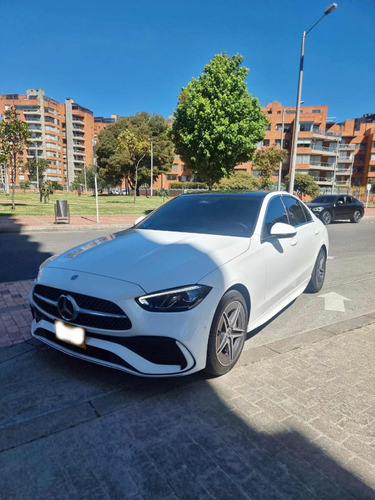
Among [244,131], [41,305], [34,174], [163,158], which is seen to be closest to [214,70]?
[244,131]

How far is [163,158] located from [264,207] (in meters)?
49.2

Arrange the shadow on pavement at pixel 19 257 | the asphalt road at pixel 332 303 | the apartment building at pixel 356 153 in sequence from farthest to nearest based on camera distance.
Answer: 1. the apartment building at pixel 356 153
2. the shadow on pavement at pixel 19 257
3. the asphalt road at pixel 332 303

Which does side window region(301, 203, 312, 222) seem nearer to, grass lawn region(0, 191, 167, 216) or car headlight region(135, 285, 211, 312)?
car headlight region(135, 285, 211, 312)

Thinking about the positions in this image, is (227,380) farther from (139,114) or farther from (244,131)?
(139,114)

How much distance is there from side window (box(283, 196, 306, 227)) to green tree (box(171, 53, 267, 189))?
1373cm

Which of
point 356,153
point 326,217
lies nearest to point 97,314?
point 326,217

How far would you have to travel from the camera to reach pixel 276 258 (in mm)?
3336

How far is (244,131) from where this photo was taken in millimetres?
17766

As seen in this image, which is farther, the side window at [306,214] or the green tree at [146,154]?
the green tree at [146,154]

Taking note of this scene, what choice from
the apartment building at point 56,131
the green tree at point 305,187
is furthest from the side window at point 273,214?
the apartment building at point 56,131

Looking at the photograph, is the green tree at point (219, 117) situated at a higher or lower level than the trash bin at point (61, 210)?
higher

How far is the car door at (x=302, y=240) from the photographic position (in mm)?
3957

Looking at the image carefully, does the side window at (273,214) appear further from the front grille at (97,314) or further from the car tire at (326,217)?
the car tire at (326,217)

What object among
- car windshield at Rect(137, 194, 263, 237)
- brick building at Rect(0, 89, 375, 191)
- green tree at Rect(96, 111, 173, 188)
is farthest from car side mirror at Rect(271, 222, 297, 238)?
green tree at Rect(96, 111, 173, 188)
